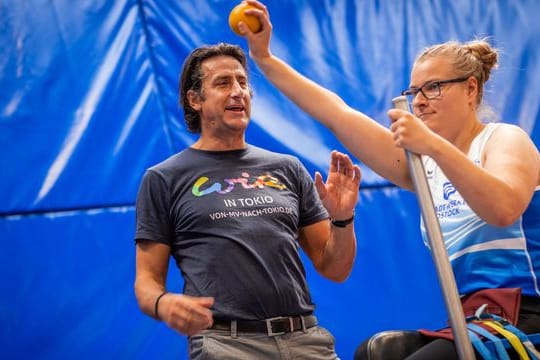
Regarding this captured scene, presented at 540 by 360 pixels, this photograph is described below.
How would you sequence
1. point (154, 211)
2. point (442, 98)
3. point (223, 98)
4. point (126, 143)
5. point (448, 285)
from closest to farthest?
point (448, 285) → point (442, 98) → point (154, 211) → point (223, 98) → point (126, 143)

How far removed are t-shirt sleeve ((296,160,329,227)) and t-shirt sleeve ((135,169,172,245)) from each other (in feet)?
1.30

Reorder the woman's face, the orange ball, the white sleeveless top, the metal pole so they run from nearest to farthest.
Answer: the metal pole → the orange ball → the white sleeveless top → the woman's face

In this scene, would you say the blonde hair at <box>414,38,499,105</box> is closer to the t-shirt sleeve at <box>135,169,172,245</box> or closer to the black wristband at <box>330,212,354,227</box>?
the black wristband at <box>330,212,354,227</box>

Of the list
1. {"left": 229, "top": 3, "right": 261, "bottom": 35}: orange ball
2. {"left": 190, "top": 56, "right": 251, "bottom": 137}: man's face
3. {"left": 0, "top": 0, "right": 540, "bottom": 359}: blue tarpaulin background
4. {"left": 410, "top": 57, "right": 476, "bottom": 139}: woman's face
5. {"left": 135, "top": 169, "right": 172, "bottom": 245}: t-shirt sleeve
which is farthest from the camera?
{"left": 0, "top": 0, "right": 540, "bottom": 359}: blue tarpaulin background

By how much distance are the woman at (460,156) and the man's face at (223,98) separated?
51 cm

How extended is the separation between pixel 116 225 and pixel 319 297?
81 centimetres

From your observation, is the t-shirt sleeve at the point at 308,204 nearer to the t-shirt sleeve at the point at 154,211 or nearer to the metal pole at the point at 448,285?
the t-shirt sleeve at the point at 154,211

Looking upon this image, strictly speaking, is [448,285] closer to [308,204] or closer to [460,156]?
[460,156]

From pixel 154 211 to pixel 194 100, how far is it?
0.42 meters

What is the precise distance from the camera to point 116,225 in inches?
103

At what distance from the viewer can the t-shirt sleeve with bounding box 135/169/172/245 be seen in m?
1.93

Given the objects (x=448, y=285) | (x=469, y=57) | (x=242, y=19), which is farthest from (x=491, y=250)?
(x=242, y=19)

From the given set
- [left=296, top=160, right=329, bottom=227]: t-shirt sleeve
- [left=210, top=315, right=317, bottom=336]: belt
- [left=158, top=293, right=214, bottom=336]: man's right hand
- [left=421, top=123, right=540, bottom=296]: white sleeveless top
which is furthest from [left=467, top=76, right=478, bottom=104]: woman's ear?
[left=158, top=293, right=214, bottom=336]: man's right hand

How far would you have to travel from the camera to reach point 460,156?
1.39 metres
